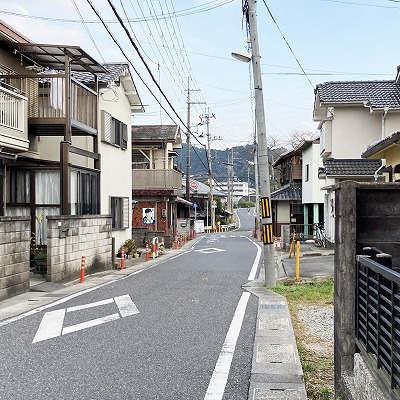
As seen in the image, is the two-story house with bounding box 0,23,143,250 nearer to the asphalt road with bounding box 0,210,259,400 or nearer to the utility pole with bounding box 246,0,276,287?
the utility pole with bounding box 246,0,276,287

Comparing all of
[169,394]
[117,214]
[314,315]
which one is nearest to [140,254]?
[117,214]

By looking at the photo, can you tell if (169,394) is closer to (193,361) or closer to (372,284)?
(193,361)

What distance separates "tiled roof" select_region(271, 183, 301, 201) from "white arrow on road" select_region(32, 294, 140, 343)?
33.5 metres

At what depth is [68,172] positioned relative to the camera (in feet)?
52.2

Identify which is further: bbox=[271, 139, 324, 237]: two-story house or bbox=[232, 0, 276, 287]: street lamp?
bbox=[271, 139, 324, 237]: two-story house

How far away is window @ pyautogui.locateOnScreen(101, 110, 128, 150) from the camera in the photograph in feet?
71.8

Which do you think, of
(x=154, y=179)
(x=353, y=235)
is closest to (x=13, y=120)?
(x=353, y=235)

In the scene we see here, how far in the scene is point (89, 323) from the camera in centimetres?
891

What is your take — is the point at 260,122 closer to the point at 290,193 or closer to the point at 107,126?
the point at 107,126

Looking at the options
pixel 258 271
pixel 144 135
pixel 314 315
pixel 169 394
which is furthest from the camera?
pixel 144 135

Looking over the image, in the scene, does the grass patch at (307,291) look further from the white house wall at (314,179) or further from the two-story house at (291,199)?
the two-story house at (291,199)

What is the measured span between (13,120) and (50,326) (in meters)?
8.79

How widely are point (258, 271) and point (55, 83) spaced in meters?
9.24

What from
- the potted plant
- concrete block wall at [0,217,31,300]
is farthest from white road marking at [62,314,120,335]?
the potted plant
